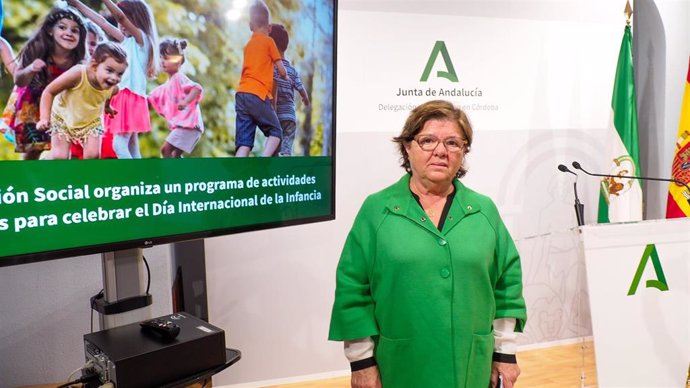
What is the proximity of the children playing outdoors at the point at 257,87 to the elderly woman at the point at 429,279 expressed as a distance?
46 centimetres

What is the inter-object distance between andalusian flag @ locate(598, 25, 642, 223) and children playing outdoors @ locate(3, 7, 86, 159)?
10.3ft

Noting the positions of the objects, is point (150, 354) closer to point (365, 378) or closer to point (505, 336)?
point (365, 378)

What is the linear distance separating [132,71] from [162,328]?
73 centimetres

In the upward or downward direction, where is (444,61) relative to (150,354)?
upward

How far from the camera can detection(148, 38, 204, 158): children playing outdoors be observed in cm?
160

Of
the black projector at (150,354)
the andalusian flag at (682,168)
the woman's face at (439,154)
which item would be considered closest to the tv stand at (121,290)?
the black projector at (150,354)

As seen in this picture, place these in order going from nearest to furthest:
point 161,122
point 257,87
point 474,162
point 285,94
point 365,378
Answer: point 161,122 < point 365,378 < point 257,87 < point 285,94 < point 474,162

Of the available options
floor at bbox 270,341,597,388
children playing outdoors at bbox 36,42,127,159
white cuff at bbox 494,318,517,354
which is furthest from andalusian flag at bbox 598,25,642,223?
children playing outdoors at bbox 36,42,127,159

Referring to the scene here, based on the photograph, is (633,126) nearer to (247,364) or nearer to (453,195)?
(453,195)

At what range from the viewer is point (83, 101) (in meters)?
1.44

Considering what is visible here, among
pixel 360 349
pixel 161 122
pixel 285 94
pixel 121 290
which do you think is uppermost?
pixel 285 94

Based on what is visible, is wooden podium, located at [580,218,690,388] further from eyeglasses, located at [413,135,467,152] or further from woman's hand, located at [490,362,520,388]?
eyeglasses, located at [413,135,467,152]

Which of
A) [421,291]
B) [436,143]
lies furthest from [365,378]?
[436,143]

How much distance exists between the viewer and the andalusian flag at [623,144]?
11.2 ft
